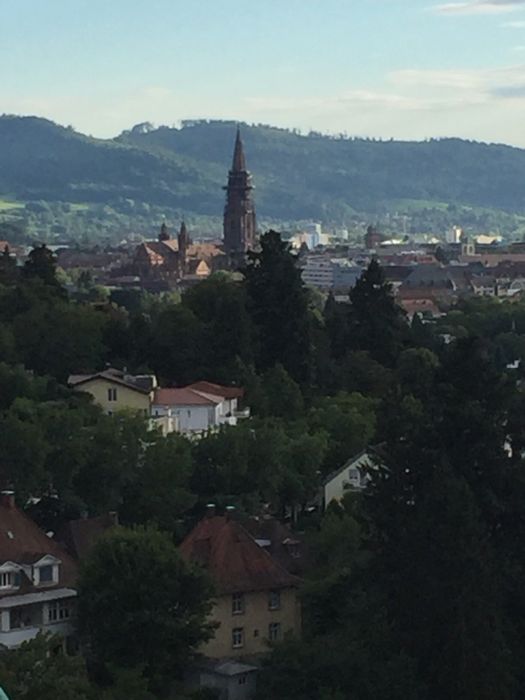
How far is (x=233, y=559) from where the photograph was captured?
35344 millimetres

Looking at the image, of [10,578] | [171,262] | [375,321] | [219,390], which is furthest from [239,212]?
[10,578]

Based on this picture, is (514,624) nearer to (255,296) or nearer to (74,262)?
(255,296)

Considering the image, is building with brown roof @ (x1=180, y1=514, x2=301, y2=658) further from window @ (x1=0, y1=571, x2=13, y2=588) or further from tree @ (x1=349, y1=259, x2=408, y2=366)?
tree @ (x1=349, y1=259, x2=408, y2=366)

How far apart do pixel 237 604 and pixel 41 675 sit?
788cm

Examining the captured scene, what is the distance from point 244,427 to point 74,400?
4.67 m

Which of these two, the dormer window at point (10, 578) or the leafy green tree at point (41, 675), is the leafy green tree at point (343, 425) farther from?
the leafy green tree at point (41, 675)

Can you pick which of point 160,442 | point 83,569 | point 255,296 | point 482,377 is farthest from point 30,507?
point 255,296

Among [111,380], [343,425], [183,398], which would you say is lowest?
[343,425]

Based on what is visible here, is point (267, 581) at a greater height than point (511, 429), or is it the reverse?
point (511, 429)

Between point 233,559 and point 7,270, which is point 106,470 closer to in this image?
point 233,559

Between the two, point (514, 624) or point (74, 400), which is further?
point (74, 400)

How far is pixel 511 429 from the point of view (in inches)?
1411

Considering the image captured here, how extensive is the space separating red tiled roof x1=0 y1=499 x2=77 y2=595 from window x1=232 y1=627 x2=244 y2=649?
2.84m

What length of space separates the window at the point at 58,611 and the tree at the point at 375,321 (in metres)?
25.6
